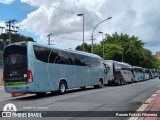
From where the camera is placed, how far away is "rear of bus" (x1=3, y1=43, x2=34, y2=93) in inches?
747

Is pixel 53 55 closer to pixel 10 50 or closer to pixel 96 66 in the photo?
pixel 10 50

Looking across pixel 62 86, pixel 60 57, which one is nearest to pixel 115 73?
pixel 62 86

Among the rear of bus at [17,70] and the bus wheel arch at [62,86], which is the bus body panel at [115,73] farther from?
the rear of bus at [17,70]

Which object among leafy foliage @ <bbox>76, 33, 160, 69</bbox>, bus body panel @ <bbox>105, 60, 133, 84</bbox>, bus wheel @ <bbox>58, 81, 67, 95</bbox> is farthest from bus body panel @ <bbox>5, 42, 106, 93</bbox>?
leafy foliage @ <bbox>76, 33, 160, 69</bbox>

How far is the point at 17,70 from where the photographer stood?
19.3m

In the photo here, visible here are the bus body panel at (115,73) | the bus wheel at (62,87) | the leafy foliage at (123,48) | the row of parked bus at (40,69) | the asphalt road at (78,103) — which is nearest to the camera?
the asphalt road at (78,103)

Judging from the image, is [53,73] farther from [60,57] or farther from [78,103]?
[78,103]

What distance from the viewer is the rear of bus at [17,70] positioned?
62.3 feet

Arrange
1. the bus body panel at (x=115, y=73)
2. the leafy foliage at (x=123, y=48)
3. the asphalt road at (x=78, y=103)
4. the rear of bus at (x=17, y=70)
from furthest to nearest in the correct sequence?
the leafy foliage at (x=123, y=48) < the bus body panel at (x=115, y=73) < the rear of bus at (x=17, y=70) < the asphalt road at (x=78, y=103)

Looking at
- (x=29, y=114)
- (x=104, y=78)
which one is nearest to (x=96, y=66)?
(x=104, y=78)

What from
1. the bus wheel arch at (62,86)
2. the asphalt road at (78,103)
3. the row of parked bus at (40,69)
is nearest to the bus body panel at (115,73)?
the row of parked bus at (40,69)

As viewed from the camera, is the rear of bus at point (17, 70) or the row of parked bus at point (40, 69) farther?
the row of parked bus at point (40, 69)

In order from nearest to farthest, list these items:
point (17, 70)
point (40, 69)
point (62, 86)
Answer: point (17, 70), point (40, 69), point (62, 86)

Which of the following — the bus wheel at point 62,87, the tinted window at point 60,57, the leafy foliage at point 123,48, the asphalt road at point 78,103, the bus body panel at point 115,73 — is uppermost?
the leafy foliage at point 123,48
